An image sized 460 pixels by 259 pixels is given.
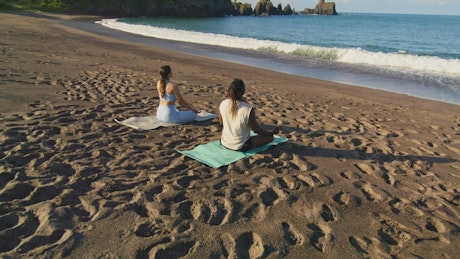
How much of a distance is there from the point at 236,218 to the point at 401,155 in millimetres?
3212

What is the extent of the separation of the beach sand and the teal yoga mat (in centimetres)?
10

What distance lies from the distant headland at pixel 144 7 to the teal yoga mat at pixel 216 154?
140ft

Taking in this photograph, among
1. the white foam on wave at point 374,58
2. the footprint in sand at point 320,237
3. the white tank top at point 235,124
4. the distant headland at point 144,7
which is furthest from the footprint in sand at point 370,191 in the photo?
the distant headland at point 144,7

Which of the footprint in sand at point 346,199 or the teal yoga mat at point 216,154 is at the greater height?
the teal yoga mat at point 216,154

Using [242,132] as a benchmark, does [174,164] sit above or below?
below

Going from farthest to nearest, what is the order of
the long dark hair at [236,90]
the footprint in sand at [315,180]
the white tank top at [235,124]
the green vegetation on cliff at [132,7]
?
the green vegetation on cliff at [132,7] → the white tank top at [235,124] → the long dark hair at [236,90] → the footprint in sand at [315,180]

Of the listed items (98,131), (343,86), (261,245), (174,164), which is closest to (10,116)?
(98,131)

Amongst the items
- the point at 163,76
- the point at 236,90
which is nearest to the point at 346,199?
the point at 236,90

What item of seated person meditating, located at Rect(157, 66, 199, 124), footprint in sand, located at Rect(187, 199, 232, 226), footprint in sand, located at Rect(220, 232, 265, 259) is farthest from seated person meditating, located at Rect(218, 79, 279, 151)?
footprint in sand, located at Rect(220, 232, 265, 259)

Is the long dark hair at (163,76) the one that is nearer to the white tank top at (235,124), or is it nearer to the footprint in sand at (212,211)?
the white tank top at (235,124)

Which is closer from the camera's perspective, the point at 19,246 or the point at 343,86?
the point at 19,246

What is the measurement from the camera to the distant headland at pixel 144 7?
157ft

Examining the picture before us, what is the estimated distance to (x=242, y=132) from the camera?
15.4ft

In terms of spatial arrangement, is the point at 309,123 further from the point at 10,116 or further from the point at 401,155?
the point at 10,116
